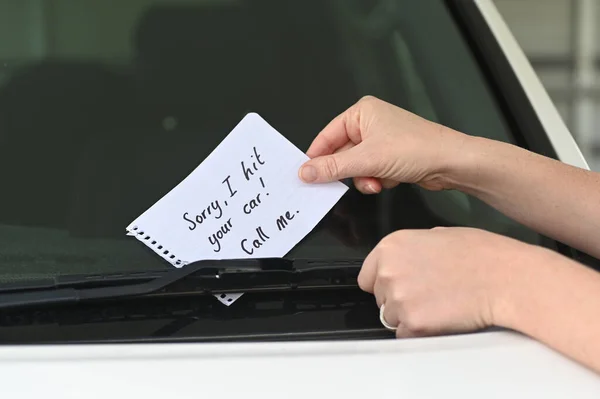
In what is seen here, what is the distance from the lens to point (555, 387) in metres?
0.72

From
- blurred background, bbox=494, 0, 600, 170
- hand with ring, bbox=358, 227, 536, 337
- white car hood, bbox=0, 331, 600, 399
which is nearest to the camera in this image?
white car hood, bbox=0, 331, 600, 399

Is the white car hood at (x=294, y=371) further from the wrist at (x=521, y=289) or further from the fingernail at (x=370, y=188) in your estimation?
the fingernail at (x=370, y=188)

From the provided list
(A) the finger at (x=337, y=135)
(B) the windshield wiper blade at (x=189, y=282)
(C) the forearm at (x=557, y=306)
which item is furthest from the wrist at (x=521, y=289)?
(A) the finger at (x=337, y=135)

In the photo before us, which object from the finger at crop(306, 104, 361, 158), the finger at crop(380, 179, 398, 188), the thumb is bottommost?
the finger at crop(380, 179, 398, 188)

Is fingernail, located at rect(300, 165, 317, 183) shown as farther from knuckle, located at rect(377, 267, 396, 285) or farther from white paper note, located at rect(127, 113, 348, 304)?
knuckle, located at rect(377, 267, 396, 285)

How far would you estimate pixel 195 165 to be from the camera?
1030 mm

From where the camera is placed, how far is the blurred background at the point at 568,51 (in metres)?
3.76

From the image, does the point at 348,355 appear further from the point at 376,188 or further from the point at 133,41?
the point at 133,41

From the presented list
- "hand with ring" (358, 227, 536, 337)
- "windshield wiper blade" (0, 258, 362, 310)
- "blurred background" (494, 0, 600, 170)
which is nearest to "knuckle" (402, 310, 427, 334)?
"hand with ring" (358, 227, 536, 337)

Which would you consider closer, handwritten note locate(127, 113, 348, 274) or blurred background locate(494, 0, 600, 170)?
handwritten note locate(127, 113, 348, 274)

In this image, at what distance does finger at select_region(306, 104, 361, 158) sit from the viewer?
3.38 ft

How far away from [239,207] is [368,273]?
21cm

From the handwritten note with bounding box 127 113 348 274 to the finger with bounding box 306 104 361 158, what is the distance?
0.03 meters

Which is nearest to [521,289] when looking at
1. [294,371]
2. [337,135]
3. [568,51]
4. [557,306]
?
[557,306]
